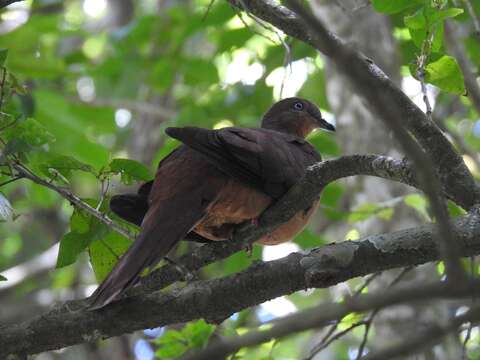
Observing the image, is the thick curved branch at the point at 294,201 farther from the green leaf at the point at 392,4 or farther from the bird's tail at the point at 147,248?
the green leaf at the point at 392,4

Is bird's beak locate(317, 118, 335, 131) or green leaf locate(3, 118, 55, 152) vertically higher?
bird's beak locate(317, 118, 335, 131)

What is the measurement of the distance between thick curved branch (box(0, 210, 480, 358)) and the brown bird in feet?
1.08

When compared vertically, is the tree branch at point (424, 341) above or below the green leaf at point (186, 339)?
below

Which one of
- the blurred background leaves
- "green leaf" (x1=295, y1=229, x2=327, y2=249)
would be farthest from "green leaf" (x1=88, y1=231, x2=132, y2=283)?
"green leaf" (x1=295, y1=229, x2=327, y2=249)

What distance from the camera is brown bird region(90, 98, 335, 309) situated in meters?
3.91

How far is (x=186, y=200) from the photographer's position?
406 cm

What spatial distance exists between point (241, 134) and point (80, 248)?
1043 mm

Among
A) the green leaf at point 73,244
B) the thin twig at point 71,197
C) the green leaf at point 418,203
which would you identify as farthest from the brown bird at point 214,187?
the green leaf at point 418,203

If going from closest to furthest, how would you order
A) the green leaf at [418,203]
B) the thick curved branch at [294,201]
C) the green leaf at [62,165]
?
the thick curved branch at [294,201], the green leaf at [62,165], the green leaf at [418,203]

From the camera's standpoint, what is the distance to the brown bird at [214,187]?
3906 mm

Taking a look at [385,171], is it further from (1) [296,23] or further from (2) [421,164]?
(2) [421,164]

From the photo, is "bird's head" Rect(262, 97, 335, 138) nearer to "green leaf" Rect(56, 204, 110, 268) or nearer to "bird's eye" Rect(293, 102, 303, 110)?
"bird's eye" Rect(293, 102, 303, 110)

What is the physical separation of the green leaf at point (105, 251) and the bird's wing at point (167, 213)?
0.58 feet

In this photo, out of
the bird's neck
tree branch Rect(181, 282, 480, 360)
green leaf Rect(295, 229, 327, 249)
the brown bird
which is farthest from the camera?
the bird's neck
